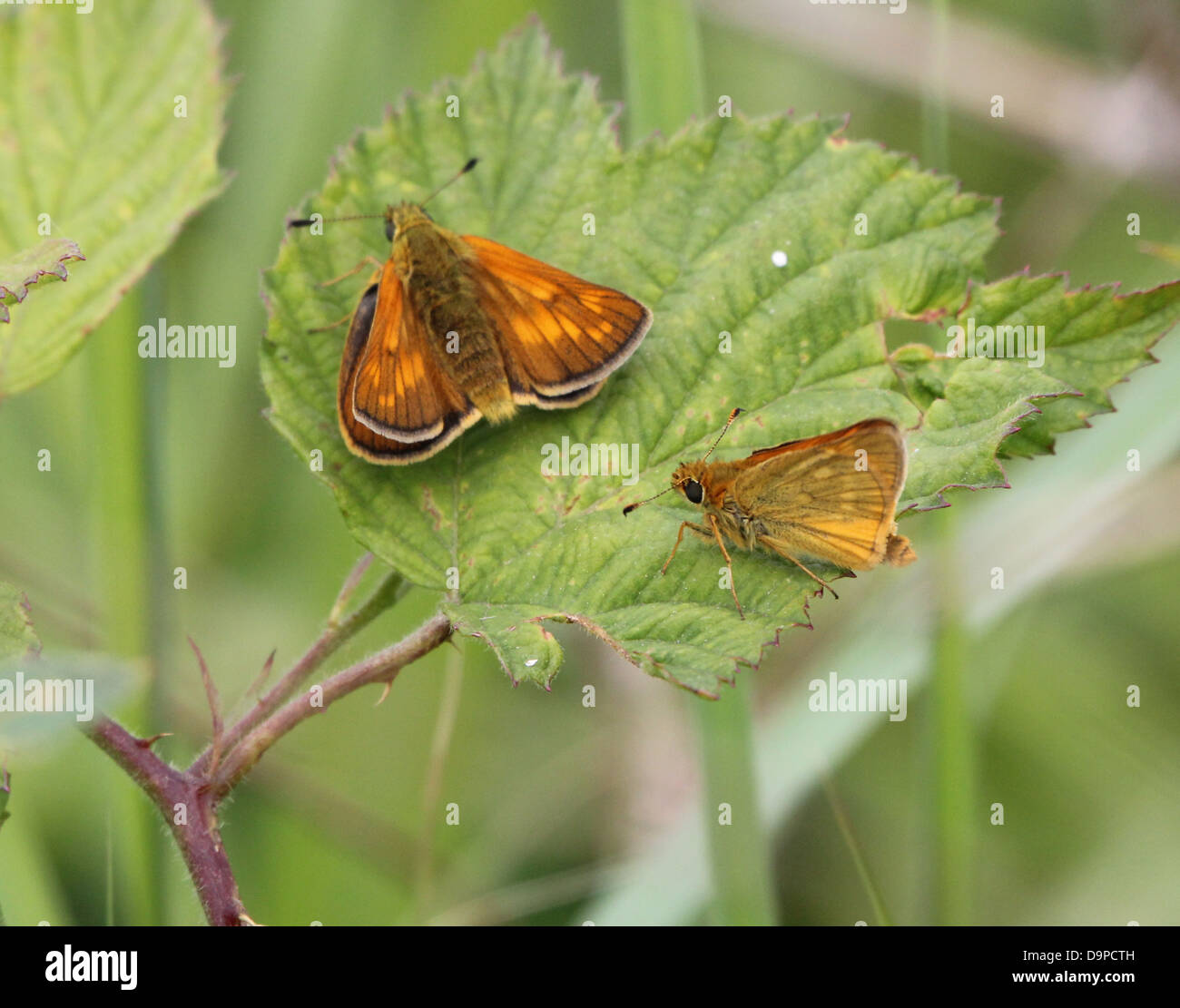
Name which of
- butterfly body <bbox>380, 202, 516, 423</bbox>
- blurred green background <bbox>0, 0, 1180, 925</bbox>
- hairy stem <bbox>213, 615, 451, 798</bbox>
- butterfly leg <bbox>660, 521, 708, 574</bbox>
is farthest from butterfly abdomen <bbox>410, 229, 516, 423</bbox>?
blurred green background <bbox>0, 0, 1180, 925</bbox>

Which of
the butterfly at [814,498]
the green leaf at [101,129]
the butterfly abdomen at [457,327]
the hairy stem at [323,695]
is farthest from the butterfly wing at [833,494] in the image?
the green leaf at [101,129]

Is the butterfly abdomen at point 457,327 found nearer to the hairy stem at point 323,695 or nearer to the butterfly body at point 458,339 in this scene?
the butterfly body at point 458,339

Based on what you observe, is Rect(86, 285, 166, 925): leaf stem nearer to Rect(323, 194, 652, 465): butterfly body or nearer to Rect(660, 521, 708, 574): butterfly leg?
Rect(323, 194, 652, 465): butterfly body

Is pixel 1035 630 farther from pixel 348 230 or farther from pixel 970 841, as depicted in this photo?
pixel 348 230

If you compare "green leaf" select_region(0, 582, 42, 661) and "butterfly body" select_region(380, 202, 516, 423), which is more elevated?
"butterfly body" select_region(380, 202, 516, 423)

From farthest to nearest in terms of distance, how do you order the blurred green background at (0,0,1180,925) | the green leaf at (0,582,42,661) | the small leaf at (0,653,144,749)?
the blurred green background at (0,0,1180,925)
the green leaf at (0,582,42,661)
the small leaf at (0,653,144,749)
